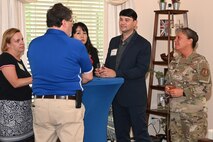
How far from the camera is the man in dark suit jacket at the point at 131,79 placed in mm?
3793

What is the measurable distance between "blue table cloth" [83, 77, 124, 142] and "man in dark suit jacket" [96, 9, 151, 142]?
0.68 metres

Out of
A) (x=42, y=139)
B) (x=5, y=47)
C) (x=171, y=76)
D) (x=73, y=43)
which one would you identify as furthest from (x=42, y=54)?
(x=171, y=76)

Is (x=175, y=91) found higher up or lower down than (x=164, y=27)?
lower down

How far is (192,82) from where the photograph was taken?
3549mm

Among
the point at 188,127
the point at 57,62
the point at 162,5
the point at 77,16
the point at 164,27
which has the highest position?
the point at 162,5

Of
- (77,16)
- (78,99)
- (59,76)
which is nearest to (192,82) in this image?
(78,99)

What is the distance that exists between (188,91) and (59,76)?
1.50m

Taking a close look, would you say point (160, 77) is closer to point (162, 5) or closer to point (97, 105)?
point (162, 5)

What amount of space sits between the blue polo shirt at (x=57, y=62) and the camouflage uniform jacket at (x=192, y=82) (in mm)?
1290

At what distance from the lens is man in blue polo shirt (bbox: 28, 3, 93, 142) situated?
2.59m

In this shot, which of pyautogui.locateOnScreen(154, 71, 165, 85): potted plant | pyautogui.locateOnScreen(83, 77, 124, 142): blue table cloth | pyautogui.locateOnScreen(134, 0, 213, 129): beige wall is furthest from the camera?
pyautogui.locateOnScreen(154, 71, 165, 85): potted plant

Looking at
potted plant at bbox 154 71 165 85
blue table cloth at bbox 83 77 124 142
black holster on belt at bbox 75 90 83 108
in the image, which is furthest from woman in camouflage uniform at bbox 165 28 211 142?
potted plant at bbox 154 71 165 85

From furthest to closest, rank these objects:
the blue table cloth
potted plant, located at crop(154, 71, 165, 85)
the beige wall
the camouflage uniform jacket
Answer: potted plant, located at crop(154, 71, 165, 85) < the beige wall < the camouflage uniform jacket < the blue table cloth

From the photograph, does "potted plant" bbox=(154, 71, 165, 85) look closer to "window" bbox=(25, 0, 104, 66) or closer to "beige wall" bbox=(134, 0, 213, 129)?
"beige wall" bbox=(134, 0, 213, 129)
